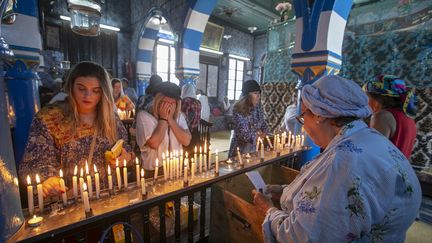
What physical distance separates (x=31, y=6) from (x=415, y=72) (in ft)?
24.2

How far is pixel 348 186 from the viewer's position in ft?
2.95

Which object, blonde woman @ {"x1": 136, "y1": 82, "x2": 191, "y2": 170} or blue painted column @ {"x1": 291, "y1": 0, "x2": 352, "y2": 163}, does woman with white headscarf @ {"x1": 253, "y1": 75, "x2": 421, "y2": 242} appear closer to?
blonde woman @ {"x1": 136, "y1": 82, "x2": 191, "y2": 170}

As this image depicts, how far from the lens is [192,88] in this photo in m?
5.58

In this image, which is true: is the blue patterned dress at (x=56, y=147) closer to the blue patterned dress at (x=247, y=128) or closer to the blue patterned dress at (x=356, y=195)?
the blue patterned dress at (x=356, y=195)

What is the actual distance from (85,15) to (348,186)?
15.8 feet

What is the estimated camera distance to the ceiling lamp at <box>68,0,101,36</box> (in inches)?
140

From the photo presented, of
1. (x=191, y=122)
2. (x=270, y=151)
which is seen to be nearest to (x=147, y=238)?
(x=270, y=151)

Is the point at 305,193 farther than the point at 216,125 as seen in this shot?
No

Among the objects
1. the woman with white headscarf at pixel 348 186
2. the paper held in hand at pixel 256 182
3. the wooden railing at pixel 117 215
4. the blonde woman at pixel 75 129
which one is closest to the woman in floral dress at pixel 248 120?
the wooden railing at pixel 117 215

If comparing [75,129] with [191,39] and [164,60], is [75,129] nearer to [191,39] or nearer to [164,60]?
[191,39]

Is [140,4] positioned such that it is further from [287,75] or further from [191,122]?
[191,122]

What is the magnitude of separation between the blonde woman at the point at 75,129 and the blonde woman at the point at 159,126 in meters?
0.39

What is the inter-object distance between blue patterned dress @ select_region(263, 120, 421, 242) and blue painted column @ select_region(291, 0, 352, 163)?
219 cm

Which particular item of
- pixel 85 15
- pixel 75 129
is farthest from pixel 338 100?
pixel 85 15
